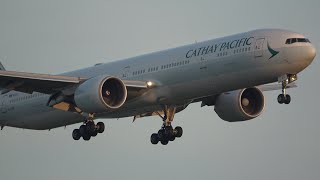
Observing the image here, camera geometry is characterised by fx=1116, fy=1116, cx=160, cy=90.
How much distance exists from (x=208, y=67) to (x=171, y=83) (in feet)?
8.89

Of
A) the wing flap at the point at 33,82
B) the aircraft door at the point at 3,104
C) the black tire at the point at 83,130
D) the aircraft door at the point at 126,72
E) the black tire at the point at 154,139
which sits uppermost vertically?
the aircraft door at the point at 126,72

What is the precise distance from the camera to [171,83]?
6644 centimetres

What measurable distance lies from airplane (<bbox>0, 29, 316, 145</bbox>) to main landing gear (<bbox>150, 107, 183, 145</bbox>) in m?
0.06

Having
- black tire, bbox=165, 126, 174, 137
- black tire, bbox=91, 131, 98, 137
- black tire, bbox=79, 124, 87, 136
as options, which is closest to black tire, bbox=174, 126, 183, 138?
black tire, bbox=165, 126, 174, 137

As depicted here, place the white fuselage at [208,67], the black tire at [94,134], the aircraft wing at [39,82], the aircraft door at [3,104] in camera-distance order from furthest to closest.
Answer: the aircraft door at [3,104]
the black tire at [94,134]
the aircraft wing at [39,82]
the white fuselage at [208,67]

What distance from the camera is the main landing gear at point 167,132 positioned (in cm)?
7112

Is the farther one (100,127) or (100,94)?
(100,127)

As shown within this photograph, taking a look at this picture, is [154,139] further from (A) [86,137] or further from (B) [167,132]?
(A) [86,137]

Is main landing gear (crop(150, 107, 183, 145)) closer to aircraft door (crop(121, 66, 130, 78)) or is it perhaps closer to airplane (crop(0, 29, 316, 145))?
airplane (crop(0, 29, 316, 145))

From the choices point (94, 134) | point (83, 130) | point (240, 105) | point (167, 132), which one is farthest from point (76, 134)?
point (240, 105)

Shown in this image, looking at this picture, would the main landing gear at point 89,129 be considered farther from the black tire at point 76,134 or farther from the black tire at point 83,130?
the black tire at point 76,134

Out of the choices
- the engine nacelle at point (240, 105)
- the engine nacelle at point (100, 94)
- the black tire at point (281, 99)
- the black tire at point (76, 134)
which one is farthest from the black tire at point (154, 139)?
the black tire at point (281, 99)

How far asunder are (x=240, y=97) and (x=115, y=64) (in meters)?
8.57

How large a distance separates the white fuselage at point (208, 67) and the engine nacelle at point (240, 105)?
381 cm
